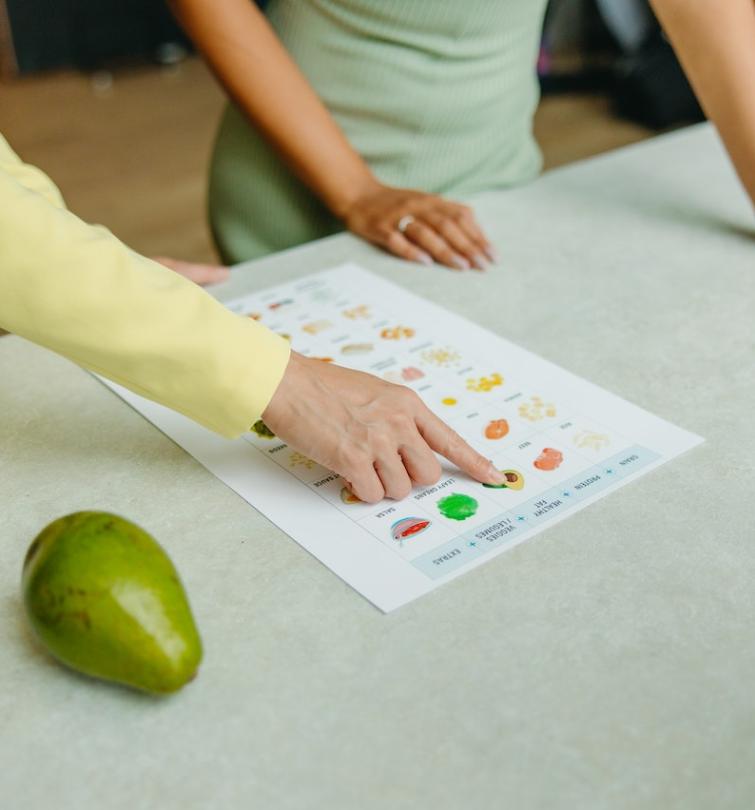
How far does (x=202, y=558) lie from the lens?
0.67 meters

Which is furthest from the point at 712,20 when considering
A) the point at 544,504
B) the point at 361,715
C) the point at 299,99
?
the point at 361,715

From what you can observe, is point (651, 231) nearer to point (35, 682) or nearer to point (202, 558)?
point (202, 558)

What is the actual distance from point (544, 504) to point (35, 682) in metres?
0.34

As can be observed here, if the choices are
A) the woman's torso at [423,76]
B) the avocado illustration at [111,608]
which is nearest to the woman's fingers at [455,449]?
the avocado illustration at [111,608]

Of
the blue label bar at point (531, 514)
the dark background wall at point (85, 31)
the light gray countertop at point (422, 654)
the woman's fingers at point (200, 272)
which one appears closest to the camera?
the light gray countertop at point (422, 654)

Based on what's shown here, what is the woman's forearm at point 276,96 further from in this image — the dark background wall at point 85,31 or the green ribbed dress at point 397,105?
the dark background wall at point 85,31

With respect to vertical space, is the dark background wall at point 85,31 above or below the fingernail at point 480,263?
below

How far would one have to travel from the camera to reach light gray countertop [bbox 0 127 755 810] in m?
0.51

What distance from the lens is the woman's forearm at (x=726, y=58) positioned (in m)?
1.09

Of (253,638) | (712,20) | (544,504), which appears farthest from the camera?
(712,20)

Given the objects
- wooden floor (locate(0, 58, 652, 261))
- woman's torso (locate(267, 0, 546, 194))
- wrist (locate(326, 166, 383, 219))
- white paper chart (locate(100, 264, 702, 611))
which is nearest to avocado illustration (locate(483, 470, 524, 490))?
white paper chart (locate(100, 264, 702, 611))

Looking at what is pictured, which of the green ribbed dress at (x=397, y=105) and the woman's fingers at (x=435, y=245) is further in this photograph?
the green ribbed dress at (x=397, y=105)

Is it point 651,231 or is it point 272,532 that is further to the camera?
point 651,231

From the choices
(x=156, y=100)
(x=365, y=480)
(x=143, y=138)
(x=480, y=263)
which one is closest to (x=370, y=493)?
(x=365, y=480)
